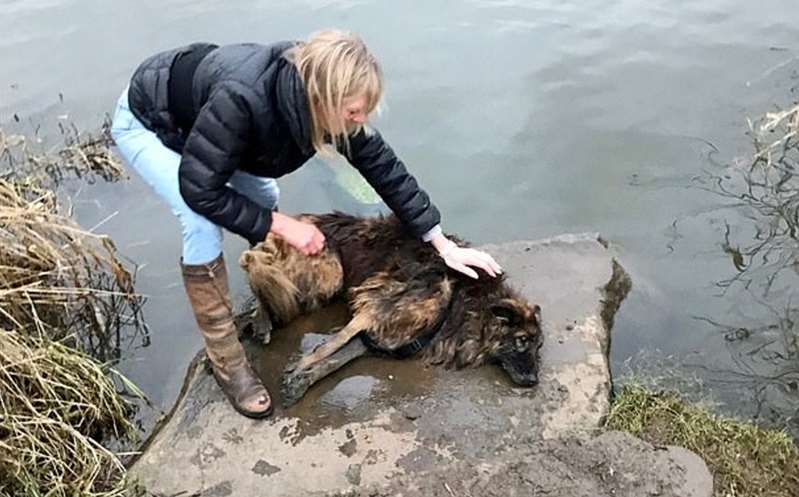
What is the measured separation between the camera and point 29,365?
171 inches

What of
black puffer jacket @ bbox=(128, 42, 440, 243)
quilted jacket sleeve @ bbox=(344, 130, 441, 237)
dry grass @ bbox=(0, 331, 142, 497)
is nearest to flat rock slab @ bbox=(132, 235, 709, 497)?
dry grass @ bbox=(0, 331, 142, 497)

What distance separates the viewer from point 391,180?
461 centimetres

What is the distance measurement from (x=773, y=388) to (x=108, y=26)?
710 centimetres

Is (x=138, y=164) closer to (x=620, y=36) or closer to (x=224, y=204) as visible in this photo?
(x=224, y=204)

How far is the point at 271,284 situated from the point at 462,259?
3.41ft

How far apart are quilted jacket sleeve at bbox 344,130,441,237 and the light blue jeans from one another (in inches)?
24.2

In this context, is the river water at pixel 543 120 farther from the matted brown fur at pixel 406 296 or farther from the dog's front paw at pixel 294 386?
the dog's front paw at pixel 294 386

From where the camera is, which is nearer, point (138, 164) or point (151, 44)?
point (138, 164)

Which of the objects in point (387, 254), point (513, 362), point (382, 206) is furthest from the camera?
point (382, 206)

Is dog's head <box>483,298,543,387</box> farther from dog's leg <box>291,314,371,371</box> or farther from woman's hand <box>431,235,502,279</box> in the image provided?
dog's leg <box>291,314,371,371</box>

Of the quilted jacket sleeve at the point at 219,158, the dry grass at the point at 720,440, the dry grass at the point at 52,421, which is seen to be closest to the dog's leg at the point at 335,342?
the quilted jacket sleeve at the point at 219,158

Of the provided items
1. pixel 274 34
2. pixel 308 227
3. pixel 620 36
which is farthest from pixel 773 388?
pixel 274 34

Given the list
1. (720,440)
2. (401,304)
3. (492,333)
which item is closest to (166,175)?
(401,304)

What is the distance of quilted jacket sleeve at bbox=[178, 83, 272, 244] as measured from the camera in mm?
3887
